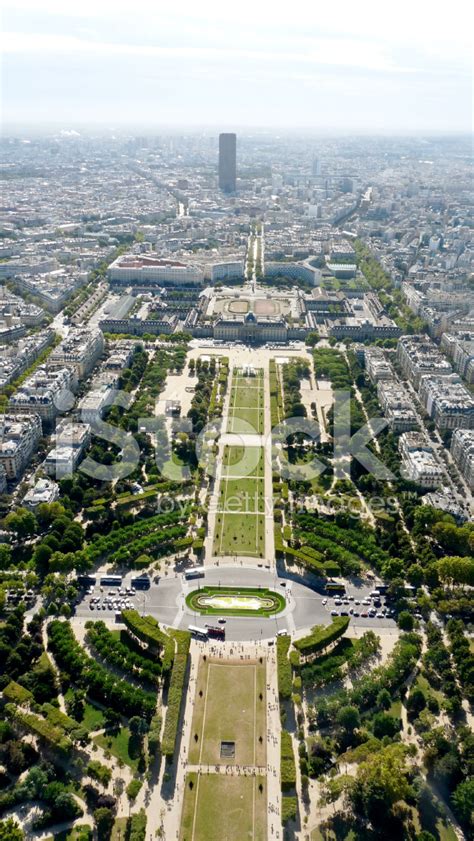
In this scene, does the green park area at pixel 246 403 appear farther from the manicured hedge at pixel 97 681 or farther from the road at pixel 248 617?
the manicured hedge at pixel 97 681

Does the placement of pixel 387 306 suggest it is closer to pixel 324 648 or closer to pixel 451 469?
pixel 451 469

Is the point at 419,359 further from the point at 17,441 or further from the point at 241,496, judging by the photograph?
the point at 17,441

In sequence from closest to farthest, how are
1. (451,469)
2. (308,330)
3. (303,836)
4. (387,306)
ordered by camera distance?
1. (303,836)
2. (451,469)
3. (308,330)
4. (387,306)

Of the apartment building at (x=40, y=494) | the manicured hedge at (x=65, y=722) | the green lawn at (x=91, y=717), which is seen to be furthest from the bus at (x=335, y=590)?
the apartment building at (x=40, y=494)

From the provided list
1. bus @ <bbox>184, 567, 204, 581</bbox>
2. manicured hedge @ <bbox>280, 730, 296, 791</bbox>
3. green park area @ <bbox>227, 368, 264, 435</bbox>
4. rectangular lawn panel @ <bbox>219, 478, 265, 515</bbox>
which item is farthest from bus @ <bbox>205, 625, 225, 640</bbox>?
green park area @ <bbox>227, 368, 264, 435</bbox>

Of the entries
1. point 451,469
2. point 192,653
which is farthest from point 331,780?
point 451,469

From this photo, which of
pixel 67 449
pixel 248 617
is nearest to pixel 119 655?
pixel 248 617
